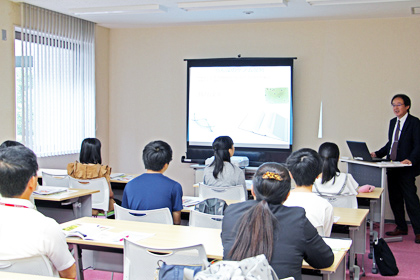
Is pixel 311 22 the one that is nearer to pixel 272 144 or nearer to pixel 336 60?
pixel 336 60

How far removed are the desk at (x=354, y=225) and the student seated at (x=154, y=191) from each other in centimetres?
118

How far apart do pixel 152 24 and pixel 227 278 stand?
656 cm

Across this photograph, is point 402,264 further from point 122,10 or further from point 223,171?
point 122,10

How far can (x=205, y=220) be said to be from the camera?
3227 millimetres

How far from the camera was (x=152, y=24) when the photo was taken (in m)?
7.63

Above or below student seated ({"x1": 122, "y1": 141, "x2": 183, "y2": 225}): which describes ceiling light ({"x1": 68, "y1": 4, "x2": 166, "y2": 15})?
above

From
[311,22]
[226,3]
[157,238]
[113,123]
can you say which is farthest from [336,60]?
[157,238]

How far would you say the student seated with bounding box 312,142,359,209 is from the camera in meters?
4.20

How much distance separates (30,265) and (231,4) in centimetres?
462

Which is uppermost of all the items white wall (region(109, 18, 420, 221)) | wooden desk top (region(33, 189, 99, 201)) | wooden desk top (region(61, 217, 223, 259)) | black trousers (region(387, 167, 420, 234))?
white wall (region(109, 18, 420, 221))

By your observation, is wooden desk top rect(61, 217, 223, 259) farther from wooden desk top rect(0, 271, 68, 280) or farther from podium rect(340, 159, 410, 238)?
podium rect(340, 159, 410, 238)

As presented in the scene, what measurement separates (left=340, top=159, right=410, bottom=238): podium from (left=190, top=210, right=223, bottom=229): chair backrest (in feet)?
8.43

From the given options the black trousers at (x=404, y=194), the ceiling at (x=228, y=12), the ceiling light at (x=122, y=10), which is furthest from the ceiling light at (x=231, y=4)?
the black trousers at (x=404, y=194)

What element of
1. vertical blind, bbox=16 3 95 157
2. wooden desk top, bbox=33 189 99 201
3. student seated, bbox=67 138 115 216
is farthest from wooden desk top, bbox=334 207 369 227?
vertical blind, bbox=16 3 95 157
